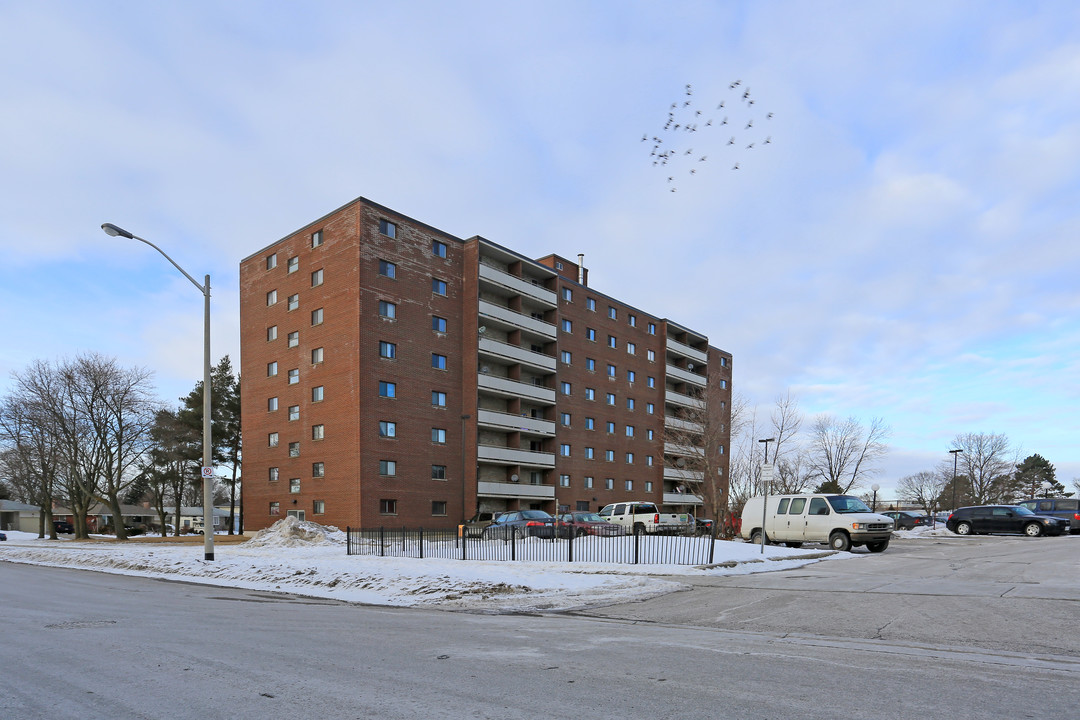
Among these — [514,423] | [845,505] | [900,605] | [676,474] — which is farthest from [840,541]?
[676,474]

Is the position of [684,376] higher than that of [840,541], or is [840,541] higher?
[684,376]

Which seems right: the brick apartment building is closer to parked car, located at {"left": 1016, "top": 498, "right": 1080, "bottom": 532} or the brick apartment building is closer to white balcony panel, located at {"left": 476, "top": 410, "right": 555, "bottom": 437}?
white balcony panel, located at {"left": 476, "top": 410, "right": 555, "bottom": 437}

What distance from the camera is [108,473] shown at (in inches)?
1849

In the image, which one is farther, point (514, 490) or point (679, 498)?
point (679, 498)

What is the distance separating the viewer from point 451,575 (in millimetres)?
15648

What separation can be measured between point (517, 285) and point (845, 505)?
33.9 metres

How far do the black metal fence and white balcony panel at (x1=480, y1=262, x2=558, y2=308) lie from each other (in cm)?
2876

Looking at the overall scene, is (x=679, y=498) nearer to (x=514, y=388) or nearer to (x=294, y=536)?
(x=514, y=388)

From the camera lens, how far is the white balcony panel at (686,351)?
74.7 m

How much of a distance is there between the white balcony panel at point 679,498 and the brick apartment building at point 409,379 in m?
9.24

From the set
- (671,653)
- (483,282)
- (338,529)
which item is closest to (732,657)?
(671,653)

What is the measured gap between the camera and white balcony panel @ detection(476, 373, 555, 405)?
1956 inches

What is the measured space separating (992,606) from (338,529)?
118 ft

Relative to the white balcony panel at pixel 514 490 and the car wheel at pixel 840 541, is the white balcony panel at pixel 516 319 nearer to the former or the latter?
the white balcony panel at pixel 514 490
